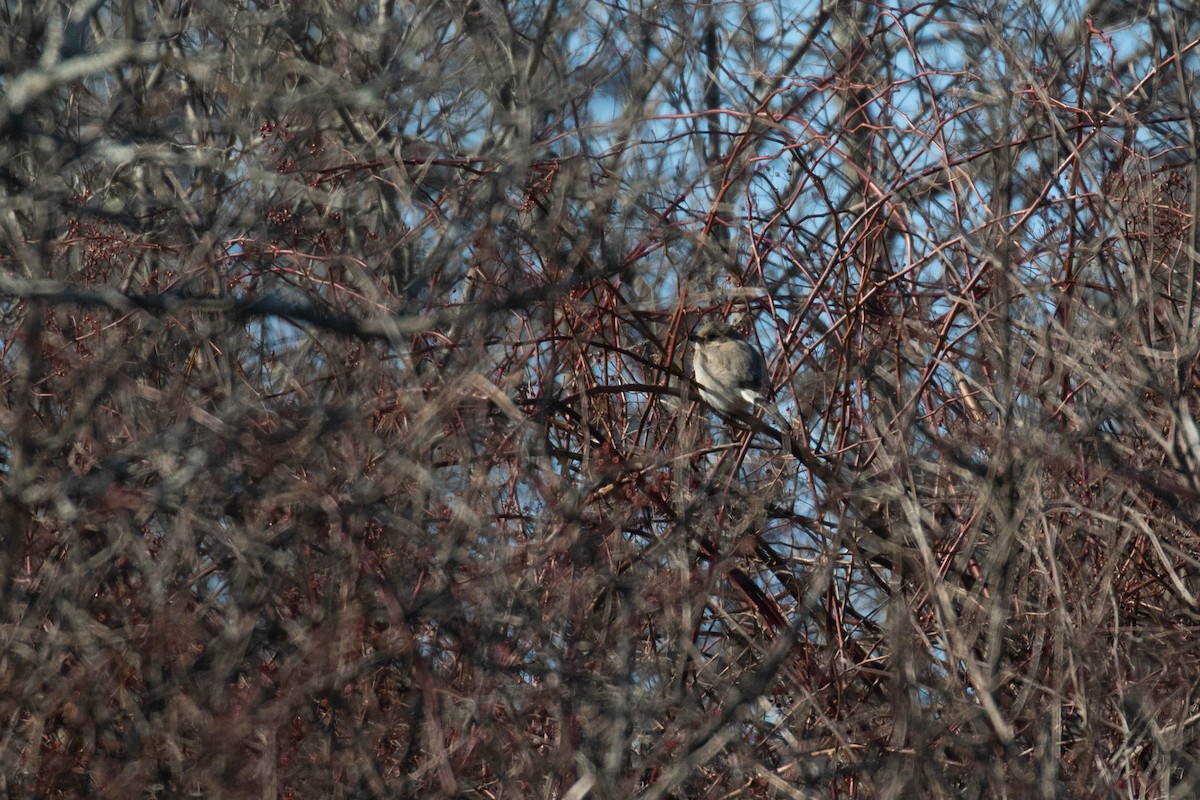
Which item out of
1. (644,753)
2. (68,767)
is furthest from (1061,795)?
(68,767)

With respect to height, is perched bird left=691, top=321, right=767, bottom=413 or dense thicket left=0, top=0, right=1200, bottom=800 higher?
perched bird left=691, top=321, right=767, bottom=413

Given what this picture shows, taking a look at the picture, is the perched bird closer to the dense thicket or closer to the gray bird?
the gray bird

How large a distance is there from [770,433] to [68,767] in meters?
2.35

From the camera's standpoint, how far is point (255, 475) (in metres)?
3.28

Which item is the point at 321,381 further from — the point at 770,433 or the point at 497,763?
the point at 770,433

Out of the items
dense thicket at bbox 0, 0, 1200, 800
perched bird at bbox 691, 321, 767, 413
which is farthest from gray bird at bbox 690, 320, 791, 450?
dense thicket at bbox 0, 0, 1200, 800

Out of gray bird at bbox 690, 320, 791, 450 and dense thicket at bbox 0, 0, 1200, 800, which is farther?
gray bird at bbox 690, 320, 791, 450

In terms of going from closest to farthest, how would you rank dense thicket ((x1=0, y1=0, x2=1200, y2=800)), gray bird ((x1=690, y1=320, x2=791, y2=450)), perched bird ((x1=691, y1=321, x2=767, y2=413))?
dense thicket ((x1=0, y1=0, x2=1200, y2=800)) → gray bird ((x1=690, y1=320, x2=791, y2=450)) → perched bird ((x1=691, y1=321, x2=767, y2=413))

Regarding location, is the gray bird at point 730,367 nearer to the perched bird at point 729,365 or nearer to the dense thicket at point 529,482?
the perched bird at point 729,365

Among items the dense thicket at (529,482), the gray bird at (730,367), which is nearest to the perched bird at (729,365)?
the gray bird at (730,367)

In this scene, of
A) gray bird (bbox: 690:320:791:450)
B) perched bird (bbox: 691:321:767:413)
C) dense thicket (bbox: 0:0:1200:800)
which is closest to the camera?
dense thicket (bbox: 0:0:1200:800)

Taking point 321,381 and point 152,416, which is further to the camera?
point 321,381

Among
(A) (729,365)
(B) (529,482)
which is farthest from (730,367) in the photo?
(B) (529,482)

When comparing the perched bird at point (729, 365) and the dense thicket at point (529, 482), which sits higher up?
the perched bird at point (729, 365)
